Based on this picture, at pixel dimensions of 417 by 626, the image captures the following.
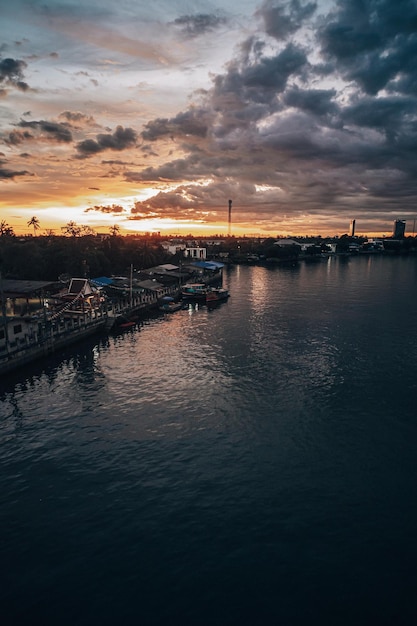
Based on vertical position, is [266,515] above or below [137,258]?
below

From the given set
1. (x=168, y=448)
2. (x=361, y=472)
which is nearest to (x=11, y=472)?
(x=168, y=448)

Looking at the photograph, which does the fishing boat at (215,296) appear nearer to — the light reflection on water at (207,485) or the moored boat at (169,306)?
the moored boat at (169,306)

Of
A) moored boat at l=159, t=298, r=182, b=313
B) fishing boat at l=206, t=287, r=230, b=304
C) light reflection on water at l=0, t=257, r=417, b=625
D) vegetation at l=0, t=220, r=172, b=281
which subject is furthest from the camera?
vegetation at l=0, t=220, r=172, b=281

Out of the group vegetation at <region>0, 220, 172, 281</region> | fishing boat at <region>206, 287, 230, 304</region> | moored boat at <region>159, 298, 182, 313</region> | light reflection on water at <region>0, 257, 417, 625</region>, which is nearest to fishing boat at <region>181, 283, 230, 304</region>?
fishing boat at <region>206, 287, 230, 304</region>

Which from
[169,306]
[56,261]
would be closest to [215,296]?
[169,306]

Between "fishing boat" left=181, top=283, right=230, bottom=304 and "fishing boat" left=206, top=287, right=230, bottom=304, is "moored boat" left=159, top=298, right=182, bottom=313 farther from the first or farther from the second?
"fishing boat" left=206, top=287, right=230, bottom=304

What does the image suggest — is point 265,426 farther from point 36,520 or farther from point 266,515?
point 36,520

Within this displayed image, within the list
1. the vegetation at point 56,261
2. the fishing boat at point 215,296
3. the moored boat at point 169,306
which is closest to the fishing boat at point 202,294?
the fishing boat at point 215,296

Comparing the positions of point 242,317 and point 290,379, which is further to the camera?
point 242,317
